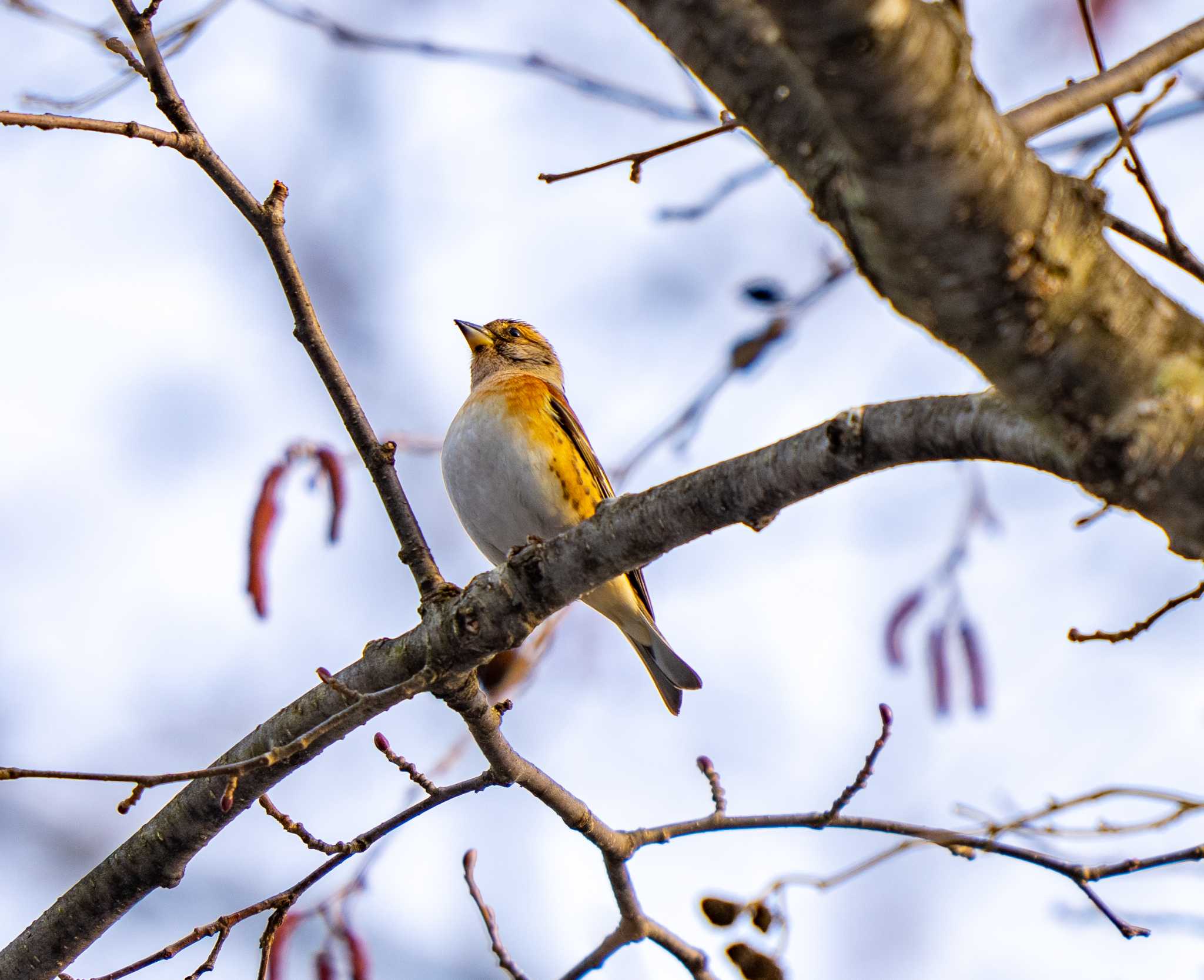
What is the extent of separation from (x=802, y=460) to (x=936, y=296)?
0.75 m

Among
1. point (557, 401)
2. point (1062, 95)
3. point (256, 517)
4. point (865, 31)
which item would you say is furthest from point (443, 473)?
point (865, 31)

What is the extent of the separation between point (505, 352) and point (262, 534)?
3.24 metres

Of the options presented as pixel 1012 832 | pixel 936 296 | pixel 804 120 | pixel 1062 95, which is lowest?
pixel 1012 832

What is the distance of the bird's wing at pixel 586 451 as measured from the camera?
5.51 metres

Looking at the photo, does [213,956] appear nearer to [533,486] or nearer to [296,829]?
[296,829]

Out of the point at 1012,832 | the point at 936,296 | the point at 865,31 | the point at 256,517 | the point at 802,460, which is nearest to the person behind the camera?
the point at 865,31

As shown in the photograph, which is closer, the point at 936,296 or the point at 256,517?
the point at 936,296

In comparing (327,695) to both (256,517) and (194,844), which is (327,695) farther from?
(256,517)

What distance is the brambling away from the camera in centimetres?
532

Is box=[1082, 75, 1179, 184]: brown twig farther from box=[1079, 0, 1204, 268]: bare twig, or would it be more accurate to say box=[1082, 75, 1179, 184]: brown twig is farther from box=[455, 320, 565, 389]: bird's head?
box=[455, 320, 565, 389]: bird's head

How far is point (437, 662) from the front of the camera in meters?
3.09

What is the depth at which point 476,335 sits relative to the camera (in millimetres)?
7109

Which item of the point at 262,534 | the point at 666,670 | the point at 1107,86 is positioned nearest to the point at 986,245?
the point at 1107,86

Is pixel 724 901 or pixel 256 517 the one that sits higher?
pixel 256 517
